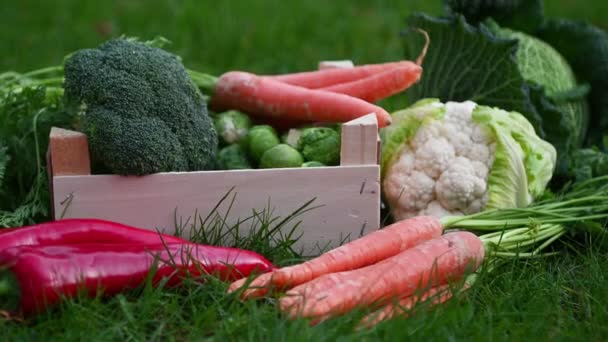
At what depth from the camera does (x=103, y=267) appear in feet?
7.88

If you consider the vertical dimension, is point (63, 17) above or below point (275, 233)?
above

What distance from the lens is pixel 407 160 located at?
3137mm

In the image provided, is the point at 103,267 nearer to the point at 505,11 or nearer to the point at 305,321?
the point at 305,321

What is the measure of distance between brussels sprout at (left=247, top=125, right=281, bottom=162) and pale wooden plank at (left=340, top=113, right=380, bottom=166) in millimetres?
316

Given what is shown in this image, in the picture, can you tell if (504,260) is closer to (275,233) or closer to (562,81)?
(275,233)

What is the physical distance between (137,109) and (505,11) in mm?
1860

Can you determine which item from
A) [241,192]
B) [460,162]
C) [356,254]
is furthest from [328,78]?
[356,254]

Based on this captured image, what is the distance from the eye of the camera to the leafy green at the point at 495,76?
3.35 m

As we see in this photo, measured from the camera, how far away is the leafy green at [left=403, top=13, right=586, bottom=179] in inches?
132

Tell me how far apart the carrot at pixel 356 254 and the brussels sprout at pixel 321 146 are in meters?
0.38

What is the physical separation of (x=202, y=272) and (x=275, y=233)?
47 cm

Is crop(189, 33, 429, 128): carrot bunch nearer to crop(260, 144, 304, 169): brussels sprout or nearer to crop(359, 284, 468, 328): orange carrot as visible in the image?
crop(260, 144, 304, 169): brussels sprout

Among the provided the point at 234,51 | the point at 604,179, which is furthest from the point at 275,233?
the point at 234,51

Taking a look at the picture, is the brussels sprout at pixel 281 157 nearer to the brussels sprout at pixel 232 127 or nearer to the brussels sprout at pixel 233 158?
the brussels sprout at pixel 233 158
